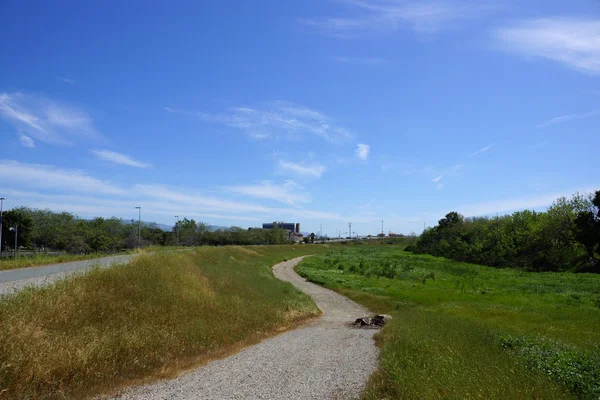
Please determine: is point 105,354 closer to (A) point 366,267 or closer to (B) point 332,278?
(B) point 332,278

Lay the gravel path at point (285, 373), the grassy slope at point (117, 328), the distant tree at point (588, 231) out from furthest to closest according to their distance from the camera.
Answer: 1. the distant tree at point (588, 231)
2. the gravel path at point (285, 373)
3. the grassy slope at point (117, 328)

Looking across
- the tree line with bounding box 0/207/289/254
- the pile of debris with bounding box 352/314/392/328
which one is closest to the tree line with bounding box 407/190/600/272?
the pile of debris with bounding box 352/314/392/328

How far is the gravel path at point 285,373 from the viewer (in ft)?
38.5

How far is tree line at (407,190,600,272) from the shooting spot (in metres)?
65.3

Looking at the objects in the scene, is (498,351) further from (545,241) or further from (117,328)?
(545,241)

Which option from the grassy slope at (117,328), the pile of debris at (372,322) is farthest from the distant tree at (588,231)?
the grassy slope at (117,328)

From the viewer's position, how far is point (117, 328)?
48.7 feet

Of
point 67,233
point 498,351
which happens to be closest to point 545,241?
point 498,351

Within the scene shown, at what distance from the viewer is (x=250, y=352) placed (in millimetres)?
17438

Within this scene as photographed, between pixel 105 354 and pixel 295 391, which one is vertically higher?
pixel 105 354

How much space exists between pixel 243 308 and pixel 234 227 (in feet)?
482

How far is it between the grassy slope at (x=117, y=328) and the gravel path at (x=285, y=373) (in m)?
1.33

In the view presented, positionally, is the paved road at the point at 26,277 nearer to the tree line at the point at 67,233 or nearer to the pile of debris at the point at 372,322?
the pile of debris at the point at 372,322

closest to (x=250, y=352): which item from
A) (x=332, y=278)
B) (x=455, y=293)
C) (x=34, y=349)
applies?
(x=34, y=349)
